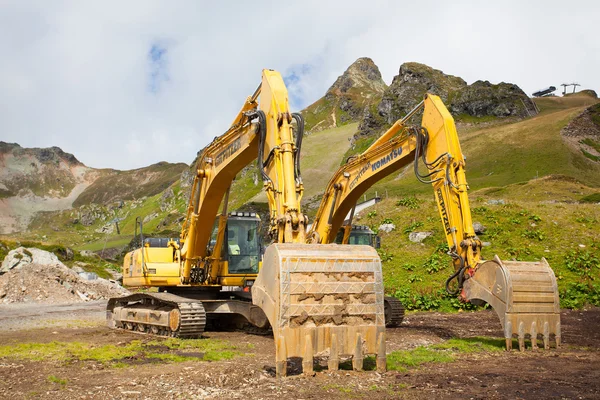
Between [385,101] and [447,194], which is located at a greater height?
[385,101]

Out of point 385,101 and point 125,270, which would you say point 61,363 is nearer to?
point 125,270

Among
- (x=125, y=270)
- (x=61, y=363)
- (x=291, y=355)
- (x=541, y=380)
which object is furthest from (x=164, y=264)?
(x=541, y=380)

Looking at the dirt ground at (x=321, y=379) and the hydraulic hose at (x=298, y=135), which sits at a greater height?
the hydraulic hose at (x=298, y=135)

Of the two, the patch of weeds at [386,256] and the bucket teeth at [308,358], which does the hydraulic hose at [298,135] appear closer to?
the bucket teeth at [308,358]

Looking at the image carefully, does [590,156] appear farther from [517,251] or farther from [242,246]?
[242,246]

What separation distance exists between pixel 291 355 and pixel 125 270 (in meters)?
10.5

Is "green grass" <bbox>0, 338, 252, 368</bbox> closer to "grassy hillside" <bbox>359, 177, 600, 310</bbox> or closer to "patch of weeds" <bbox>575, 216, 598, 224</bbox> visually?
"grassy hillside" <bbox>359, 177, 600, 310</bbox>

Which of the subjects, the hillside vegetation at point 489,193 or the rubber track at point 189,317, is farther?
the hillside vegetation at point 489,193

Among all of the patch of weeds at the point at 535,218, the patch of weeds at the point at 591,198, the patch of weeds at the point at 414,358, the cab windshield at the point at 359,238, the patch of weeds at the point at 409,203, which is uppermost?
the patch of weeds at the point at 591,198

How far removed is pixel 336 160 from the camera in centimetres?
11688

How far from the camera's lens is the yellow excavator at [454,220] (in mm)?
10891

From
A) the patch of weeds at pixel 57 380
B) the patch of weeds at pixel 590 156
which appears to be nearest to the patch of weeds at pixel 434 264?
the patch of weeds at pixel 57 380

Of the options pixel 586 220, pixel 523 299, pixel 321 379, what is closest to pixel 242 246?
pixel 523 299

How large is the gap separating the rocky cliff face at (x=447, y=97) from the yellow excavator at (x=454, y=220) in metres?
85.6
